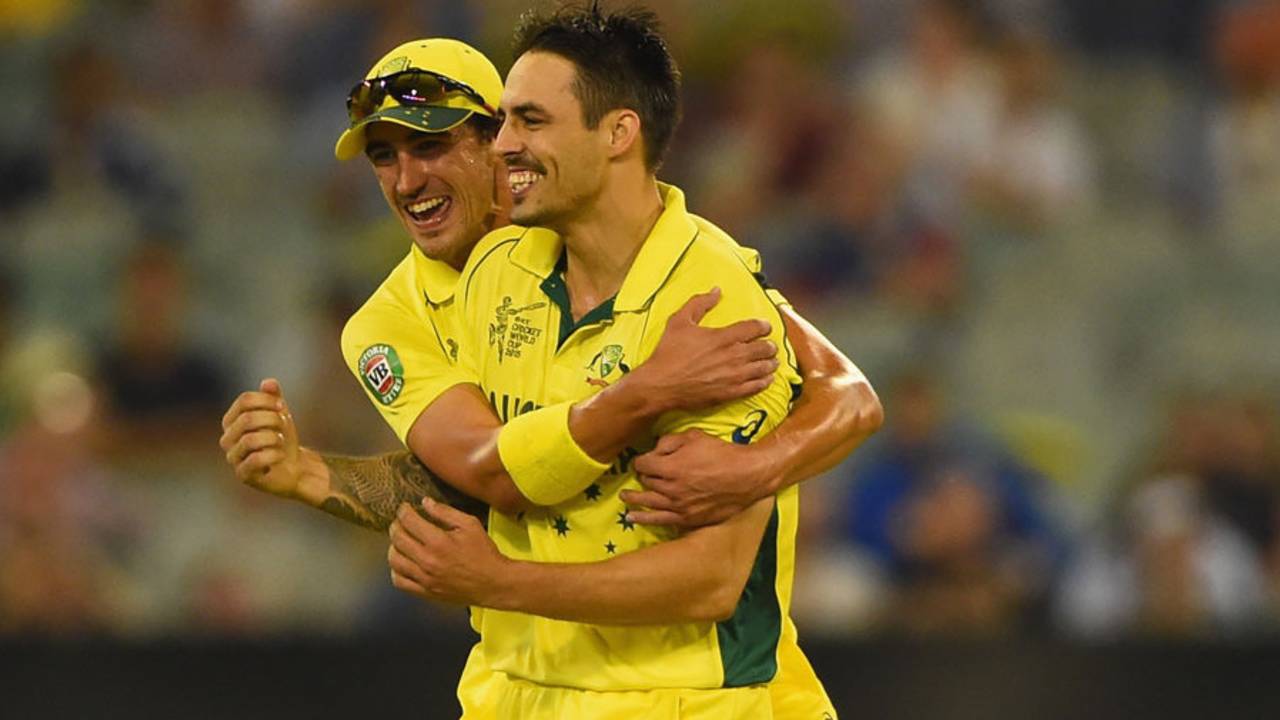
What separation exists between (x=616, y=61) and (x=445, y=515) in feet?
3.04

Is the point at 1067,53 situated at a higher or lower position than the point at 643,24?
lower

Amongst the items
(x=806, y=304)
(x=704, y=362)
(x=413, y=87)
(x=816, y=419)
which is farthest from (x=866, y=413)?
(x=806, y=304)

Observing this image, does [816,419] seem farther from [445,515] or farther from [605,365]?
[445,515]

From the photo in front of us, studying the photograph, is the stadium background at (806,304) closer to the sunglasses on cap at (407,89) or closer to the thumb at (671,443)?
the sunglasses on cap at (407,89)

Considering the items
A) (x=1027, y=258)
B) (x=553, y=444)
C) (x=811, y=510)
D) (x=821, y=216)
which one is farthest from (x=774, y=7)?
(x=553, y=444)

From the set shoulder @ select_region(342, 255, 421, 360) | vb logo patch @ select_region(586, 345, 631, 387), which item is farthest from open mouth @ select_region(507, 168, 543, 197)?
shoulder @ select_region(342, 255, 421, 360)

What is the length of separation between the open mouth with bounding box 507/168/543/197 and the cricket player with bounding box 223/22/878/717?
255 millimetres

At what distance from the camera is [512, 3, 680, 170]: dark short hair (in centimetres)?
396

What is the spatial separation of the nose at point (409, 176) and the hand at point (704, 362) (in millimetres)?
806

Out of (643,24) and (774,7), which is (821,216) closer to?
(774,7)

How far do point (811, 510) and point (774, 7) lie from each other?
2259 mm

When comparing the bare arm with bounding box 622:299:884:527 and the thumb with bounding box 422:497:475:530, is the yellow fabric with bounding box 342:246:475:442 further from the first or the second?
the bare arm with bounding box 622:299:884:527

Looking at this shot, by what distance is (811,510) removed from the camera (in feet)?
26.0

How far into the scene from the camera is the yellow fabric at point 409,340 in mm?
4203
